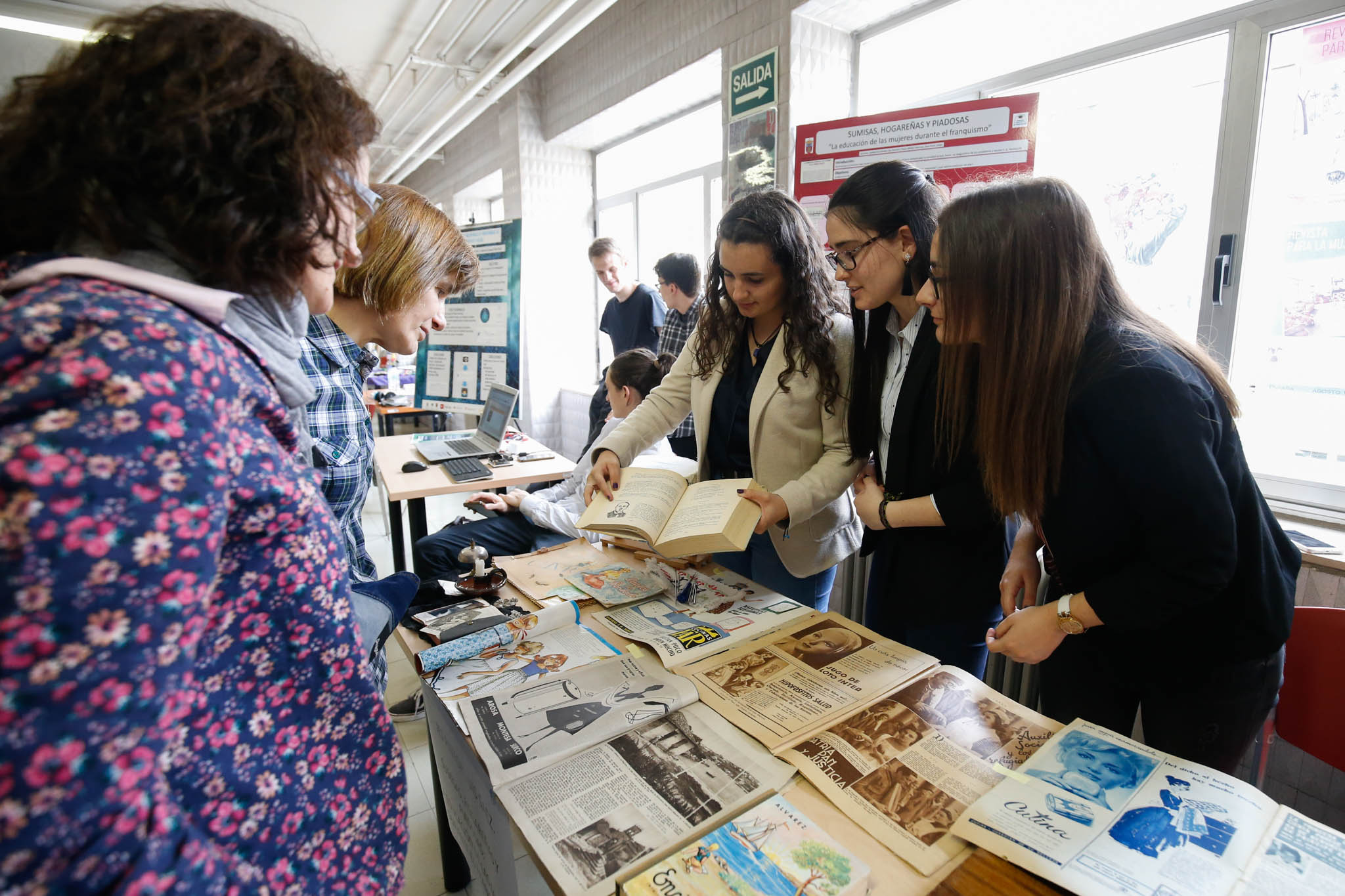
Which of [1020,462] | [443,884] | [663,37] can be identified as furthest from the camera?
[663,37]

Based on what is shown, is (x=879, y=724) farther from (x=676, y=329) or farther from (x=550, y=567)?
(x=676, y=329)

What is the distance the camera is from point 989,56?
2617 millimetres

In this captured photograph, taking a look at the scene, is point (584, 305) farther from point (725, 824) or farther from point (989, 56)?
point (725, 824)

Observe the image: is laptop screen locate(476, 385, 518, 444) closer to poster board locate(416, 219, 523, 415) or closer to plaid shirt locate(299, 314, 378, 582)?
poster board locate(416, 219, 523, 415)

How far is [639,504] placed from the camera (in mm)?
1270

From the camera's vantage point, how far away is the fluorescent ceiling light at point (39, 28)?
3.82 meters

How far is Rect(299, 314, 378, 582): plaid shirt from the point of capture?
1.16m

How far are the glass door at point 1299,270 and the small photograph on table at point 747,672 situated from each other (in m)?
1.87

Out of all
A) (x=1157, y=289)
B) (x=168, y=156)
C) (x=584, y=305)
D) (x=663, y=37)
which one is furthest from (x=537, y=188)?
(x=168, y=156)

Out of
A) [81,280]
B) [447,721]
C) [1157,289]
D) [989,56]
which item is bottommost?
[447,721]

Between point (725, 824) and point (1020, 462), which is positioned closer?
point (725, 824)

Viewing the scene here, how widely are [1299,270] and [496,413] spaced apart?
2947 mm

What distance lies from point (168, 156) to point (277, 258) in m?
0.10

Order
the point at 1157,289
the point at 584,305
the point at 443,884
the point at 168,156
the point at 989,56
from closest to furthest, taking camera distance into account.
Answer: the point at 168,156 → the point at 443,884 → the point at 1157,289 → the point at 989,56 → the point at 584,305
